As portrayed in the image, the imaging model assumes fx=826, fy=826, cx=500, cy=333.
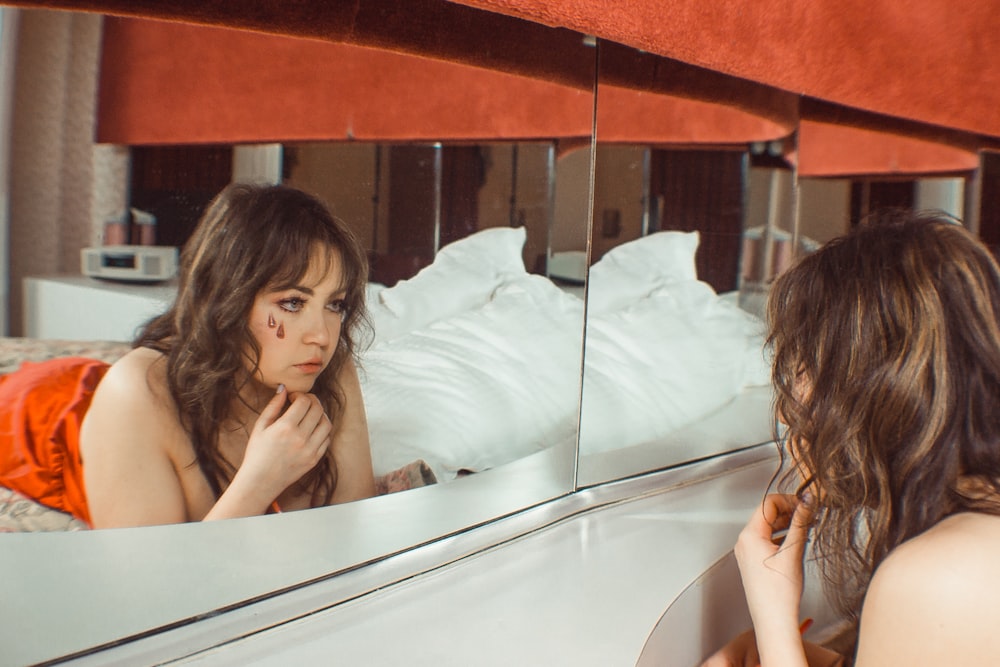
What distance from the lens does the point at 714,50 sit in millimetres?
744

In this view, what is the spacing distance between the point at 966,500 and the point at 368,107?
56cm

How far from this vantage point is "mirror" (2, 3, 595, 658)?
472 mm

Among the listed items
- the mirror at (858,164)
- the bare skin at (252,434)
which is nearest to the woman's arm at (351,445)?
the bare skin at (252,434)

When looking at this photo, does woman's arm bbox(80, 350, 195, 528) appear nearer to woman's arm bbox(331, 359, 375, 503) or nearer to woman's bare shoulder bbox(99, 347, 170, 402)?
woman's bare shoulder bbox(99, 347, 170, 402)

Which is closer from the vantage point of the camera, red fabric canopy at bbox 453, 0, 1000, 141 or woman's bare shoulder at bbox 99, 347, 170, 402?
woman's bare shoulder at bbox 99, 347, 170, 402

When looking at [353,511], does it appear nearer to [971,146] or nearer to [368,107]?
[368,107]

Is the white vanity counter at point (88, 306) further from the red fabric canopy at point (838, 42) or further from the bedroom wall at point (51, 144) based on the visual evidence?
the red fabric canopy at point (838, 42)

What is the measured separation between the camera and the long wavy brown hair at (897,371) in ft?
2.15

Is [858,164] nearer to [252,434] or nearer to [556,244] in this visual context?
[556,244]

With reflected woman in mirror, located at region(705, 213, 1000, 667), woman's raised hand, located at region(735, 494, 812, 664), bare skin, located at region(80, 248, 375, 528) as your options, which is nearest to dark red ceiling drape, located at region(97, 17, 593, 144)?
bare skin, located at region(80, 248, 375, 528)

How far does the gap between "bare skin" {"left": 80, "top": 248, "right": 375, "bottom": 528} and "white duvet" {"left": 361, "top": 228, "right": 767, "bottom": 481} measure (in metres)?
0.03

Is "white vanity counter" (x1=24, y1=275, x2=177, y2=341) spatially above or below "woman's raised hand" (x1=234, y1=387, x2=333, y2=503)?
above

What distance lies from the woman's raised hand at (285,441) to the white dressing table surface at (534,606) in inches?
4.5

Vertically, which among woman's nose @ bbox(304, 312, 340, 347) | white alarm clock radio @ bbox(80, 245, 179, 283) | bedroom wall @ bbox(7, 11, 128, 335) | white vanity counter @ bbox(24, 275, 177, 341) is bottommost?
woman's nose @ bbox(304, 312, 340, 347)
